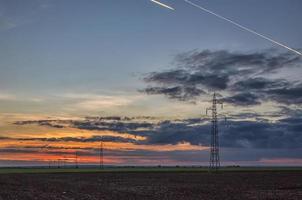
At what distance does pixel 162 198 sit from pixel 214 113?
62848mm

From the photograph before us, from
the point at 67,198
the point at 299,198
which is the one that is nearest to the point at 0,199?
the point at 67,198

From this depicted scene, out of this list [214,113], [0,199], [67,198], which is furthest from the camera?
[214,113]

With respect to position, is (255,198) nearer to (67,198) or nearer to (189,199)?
(189,199)

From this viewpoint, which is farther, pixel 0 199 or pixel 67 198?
pixel 67 198

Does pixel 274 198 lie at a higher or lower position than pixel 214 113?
lower

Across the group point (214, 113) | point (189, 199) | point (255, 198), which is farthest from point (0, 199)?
point (214, 113)

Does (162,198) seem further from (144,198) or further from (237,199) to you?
(237,199)

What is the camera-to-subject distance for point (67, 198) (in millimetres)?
49469

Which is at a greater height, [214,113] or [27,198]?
[214,113]

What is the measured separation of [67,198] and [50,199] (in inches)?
81.0

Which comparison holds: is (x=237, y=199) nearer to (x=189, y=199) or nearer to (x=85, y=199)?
(x=189, y=199)

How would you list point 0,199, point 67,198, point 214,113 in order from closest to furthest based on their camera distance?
point 0,199, point 67,198, point 214,113

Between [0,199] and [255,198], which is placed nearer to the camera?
[0,199]

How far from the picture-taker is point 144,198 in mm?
50375
